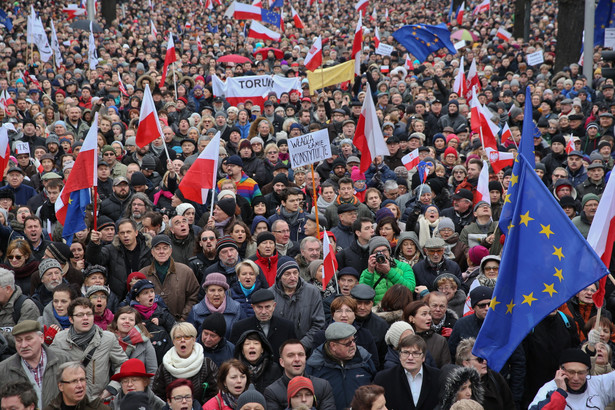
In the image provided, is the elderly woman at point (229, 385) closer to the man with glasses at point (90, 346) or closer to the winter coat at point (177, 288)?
the man with glasses at point (90, 346)

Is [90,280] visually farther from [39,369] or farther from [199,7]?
[199,7]

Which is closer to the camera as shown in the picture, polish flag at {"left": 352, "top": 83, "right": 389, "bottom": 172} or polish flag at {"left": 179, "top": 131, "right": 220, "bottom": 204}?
polish flag at {"left": 179, "top": 131, "right": 220, "bottom": 204}

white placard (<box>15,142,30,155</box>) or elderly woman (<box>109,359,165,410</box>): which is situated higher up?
elderly woman (<box>109,359,165,410</box>)

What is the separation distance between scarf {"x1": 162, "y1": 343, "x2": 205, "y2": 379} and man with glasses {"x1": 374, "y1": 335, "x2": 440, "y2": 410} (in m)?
1.33

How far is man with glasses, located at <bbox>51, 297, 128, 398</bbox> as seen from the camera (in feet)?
20.5

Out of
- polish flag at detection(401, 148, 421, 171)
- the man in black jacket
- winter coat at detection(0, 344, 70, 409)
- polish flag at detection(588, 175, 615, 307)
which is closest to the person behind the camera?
winter coat at detection(0, 344, 70, 409)

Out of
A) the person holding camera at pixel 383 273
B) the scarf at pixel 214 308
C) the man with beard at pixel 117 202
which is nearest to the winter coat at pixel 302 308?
the scarf at pixel 214 308

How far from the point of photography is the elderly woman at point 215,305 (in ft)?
22.9

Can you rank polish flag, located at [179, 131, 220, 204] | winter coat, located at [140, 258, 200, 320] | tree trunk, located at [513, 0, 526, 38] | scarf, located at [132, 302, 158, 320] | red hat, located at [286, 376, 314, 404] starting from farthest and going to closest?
1. tree trunk, located at [513, 0, 526, 38]
2. polish flag, located at [179, 131, 220, 204]
3. winter coat, located at [140, 258, 200, 320]
4. scarf, located at [132, 302, 158, 320]
5. red hat, located at [286, 376, 314, 404]

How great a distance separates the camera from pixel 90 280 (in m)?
7.30

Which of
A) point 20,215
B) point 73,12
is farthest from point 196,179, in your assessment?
point 73,12

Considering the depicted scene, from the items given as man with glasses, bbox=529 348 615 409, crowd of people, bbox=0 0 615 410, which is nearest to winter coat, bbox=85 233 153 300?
crowd of people, bbox=0 0 615 410

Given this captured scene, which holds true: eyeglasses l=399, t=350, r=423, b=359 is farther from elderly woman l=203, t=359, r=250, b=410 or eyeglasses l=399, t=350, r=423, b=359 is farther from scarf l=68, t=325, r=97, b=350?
scarf l=68, t=325, r=97, b=350

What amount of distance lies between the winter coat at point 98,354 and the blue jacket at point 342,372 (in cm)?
150
